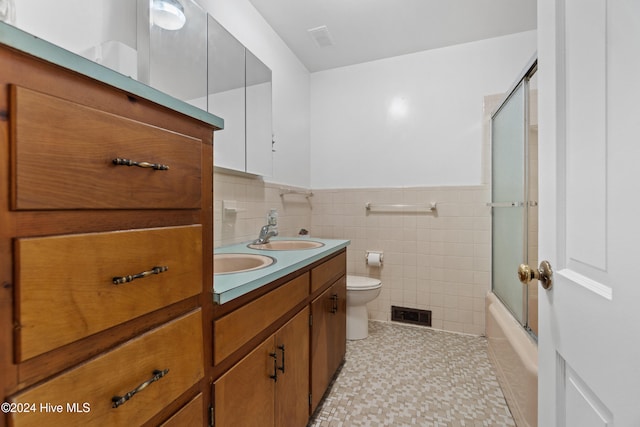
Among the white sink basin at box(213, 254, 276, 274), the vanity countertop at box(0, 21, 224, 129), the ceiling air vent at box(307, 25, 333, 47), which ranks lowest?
the white sink basin at box(213, 254, 276, 274)

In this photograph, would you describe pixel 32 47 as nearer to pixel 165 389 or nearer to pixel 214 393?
pixel 165 389

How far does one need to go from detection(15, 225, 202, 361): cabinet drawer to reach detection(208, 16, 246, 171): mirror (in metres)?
1.07

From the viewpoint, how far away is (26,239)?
15.4 inches

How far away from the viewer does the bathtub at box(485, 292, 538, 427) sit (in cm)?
120

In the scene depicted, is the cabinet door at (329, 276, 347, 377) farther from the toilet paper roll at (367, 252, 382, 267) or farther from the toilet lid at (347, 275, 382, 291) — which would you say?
the toilet paper roll at (367, 252, 382, 267)

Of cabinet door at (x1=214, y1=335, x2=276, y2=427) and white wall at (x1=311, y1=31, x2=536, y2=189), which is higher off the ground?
white wall at (x1=311, y1=31, x2=536, y2=189)

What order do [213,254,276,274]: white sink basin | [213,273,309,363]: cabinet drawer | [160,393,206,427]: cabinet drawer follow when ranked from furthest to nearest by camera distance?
[213,254,276,274]: white sink basin, [213,273,309,363]: cabinet drawer, [160,393,206,427]: cabinet drawer

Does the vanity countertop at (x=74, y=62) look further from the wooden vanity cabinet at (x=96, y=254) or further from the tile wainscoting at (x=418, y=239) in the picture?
the tile wainscoting at (x=418, y=239)

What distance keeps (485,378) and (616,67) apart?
192 cm

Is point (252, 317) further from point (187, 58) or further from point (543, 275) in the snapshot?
point (187, 58)

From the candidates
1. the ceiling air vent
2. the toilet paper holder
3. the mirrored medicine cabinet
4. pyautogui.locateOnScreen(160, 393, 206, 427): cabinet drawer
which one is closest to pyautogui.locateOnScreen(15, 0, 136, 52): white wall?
the mirrored medicine cabinet

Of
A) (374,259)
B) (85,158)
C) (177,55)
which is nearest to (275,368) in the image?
(85,158)

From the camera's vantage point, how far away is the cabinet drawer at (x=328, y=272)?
4.48ft

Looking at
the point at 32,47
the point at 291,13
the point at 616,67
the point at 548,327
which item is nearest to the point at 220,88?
the point at 291,13
